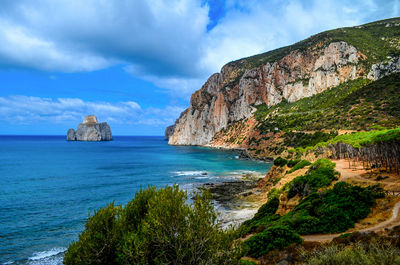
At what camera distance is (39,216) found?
2812 centimetres


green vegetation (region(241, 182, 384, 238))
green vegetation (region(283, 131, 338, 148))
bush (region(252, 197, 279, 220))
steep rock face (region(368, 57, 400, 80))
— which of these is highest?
steep rock face (region(368, 57, 400, 80))

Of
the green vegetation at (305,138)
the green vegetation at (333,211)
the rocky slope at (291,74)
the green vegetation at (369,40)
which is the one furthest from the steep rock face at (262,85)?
the green vegetation at (333,211)

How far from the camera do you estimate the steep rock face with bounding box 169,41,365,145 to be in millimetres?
108062

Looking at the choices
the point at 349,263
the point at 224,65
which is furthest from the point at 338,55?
the point at 349,263

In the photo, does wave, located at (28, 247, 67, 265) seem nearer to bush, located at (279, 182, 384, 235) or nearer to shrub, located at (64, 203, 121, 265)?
shrub, located at (64, 203, 121, 265)

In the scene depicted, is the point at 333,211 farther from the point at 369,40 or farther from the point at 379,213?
the point at 369,40

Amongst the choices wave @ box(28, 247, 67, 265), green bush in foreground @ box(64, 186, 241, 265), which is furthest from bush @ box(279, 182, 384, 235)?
wave @ box(28, 247, 67, 265)

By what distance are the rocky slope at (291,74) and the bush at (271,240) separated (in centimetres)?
9435

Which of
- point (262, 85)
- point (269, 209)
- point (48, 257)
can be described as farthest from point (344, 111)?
point (48, 257)

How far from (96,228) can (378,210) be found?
1894cm

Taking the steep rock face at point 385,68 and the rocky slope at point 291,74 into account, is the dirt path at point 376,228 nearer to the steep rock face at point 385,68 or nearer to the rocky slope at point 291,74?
the steep rock face at point 385,68

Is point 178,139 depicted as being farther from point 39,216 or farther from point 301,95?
point 39,216

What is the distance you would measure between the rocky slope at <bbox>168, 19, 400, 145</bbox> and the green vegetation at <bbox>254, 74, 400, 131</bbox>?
7474 mm

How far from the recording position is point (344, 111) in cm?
7494
